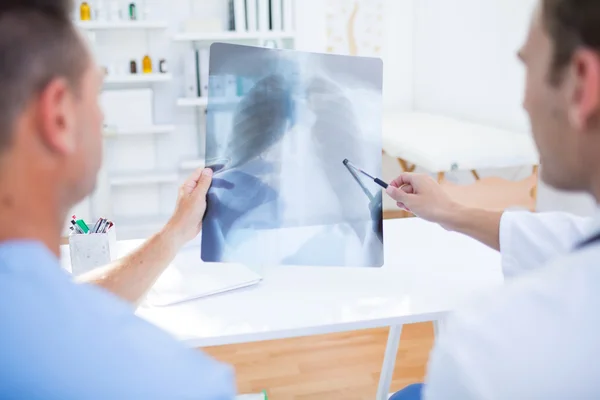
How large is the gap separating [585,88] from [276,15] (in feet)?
11.5

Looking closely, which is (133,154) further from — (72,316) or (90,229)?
(72,316)

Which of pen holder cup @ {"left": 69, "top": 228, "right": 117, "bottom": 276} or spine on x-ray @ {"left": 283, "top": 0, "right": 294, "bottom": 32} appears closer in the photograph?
pen holder cup @ {"left": 69, "top": 228, "right": 117, "bottom": 276}

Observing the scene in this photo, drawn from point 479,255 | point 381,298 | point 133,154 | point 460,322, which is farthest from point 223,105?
point 133,154

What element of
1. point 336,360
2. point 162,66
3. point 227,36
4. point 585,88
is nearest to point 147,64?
point 162,66

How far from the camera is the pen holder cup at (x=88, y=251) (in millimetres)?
1300

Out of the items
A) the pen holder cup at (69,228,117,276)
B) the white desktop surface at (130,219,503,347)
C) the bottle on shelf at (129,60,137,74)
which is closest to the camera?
the white desktop surface at (130,219,503,347)

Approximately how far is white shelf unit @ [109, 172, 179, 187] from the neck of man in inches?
138

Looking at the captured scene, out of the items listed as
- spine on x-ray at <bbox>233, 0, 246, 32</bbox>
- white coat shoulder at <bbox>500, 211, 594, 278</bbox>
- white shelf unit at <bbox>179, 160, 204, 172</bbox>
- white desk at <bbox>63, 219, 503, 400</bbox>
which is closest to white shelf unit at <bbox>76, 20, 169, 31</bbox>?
spine on x-ray at <bbox>233, 0, 246, 32</bbox>

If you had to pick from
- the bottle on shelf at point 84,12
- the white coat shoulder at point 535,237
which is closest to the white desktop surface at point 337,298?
the white coat shoulder at point 535,237

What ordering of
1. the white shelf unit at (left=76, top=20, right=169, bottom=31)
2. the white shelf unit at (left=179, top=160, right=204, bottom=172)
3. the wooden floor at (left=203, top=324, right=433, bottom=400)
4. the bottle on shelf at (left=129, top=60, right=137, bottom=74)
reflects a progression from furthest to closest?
the white shelf unit at (left=179, top=160, right=204, bottom=172) → the bottle on shelf at (left=129, top=60, right=137, bottom=74) → the white shelf unit at (left=76, top=20, right=169, bottom=31) → the wooden floor at (left=203, top=324, right=433, bottom=400)

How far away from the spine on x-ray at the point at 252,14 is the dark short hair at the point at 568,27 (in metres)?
3.37

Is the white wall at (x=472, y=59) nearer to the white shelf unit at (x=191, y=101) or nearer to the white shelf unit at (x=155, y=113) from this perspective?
the white shelf unit at (x=155, y=113)

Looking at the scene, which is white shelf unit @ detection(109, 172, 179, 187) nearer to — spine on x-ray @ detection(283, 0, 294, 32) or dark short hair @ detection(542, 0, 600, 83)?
spine on x-ray @ detection(283, 0, 294, 32)

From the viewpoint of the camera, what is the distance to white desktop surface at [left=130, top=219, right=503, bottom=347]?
1.12 m
